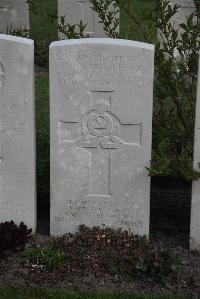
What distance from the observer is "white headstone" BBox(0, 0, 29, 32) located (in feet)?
40.7

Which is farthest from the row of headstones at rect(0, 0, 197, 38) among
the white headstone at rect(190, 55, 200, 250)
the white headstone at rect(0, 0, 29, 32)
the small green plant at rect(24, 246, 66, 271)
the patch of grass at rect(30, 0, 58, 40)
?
the small green plant at rect(24, 246, 66, 271)

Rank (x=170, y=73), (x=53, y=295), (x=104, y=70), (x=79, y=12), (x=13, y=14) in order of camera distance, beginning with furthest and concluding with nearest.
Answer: (x=13, y=14) < (x=79, y=12) < (x=170, y=73) < (x=104, y=70) < (x=53, y=295)

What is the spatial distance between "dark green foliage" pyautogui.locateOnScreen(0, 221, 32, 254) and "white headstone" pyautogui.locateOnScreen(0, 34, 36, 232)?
0.57 ft

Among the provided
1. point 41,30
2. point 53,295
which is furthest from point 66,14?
point 53,295

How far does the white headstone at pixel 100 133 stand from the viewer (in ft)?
15.9

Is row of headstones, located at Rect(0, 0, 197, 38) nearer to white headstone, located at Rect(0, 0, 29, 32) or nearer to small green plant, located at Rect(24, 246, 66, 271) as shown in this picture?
white headstone, located at Rect(0, 0, 29, 32)

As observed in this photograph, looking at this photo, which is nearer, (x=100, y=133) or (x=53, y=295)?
(x=53, y=295)

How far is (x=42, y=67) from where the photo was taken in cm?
1148

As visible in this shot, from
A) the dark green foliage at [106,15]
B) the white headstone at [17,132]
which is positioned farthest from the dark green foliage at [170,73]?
the white headstone at [17,132]

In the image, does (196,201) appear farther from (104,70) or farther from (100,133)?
(104,70)

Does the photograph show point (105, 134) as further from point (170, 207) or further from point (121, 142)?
point (170, 207)

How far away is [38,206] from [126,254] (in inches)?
50.9

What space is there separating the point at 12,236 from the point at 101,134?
A: 42.1 inches

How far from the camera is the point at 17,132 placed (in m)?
5.07
